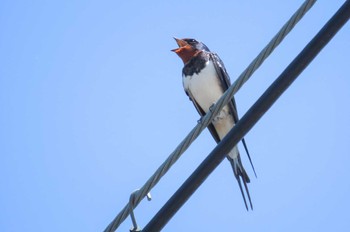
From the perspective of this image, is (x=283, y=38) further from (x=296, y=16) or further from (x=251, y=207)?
(x=251, y=207)

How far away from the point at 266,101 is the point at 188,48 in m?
3.78

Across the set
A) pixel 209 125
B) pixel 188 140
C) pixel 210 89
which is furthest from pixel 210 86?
pixel 188 140

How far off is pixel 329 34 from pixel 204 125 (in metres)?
0.71

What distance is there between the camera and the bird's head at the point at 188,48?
19.9ft

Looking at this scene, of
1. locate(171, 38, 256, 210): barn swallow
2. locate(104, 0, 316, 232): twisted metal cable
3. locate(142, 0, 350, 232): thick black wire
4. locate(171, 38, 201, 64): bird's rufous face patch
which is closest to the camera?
locate(142, 0, 350, 232): thick black wire

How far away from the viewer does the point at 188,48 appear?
6.14 metres

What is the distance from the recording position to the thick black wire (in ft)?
7.70

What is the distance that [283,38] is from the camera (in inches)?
99.3

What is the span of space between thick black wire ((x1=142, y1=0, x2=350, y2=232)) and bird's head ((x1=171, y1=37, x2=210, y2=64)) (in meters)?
3.60

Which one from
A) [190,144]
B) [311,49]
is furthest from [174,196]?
[311,49]

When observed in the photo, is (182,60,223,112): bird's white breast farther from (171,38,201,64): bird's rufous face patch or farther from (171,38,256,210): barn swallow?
(171,38,201,64): bird's rufous face patch

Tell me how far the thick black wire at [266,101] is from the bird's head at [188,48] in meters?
3.60

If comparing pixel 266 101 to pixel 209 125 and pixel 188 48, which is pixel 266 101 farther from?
pixel 188 48

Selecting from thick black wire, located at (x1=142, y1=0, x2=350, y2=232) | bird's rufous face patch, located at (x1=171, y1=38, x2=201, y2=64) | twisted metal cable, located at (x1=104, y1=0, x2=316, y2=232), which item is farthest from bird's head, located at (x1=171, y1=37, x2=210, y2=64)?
thick black wire, located at (x1=142, y1=0, x2=350, y2=232)
